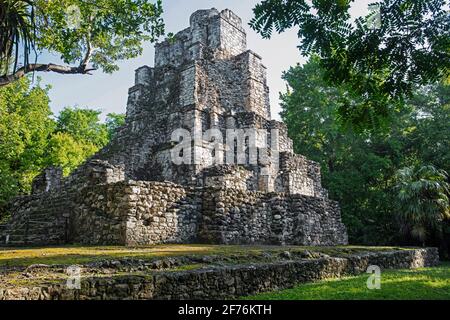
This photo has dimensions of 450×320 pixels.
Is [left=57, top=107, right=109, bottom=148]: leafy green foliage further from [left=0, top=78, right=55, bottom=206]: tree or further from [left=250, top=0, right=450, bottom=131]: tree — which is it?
[left=250, top=0, right=450, bottom=131]: tree

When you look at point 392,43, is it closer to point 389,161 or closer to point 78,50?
point 78,50

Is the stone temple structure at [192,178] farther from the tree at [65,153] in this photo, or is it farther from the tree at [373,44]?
the tree at [65,153]

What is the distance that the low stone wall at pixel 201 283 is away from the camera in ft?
12.9

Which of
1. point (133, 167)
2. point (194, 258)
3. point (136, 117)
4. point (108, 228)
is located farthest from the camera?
point (136, 117)

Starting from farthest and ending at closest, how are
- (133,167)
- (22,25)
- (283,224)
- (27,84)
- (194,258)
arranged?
(27,84), (133,167), (283,224), (22,25), (194,258)

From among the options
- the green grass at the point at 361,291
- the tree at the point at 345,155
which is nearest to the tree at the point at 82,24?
the green grass at the point at 361,291

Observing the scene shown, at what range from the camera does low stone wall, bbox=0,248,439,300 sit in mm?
3928

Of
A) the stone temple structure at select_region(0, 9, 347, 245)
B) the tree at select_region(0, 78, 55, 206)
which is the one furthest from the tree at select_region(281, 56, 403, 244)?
the tree at select_region(0, 78, 55, 206)

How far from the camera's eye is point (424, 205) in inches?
795

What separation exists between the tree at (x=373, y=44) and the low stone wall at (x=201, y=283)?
2.73m

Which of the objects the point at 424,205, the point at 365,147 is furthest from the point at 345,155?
the point at 424,205

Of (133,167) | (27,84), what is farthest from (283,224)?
(27,84)

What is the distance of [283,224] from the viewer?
39.1 feet

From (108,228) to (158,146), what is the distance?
7.47 metres
